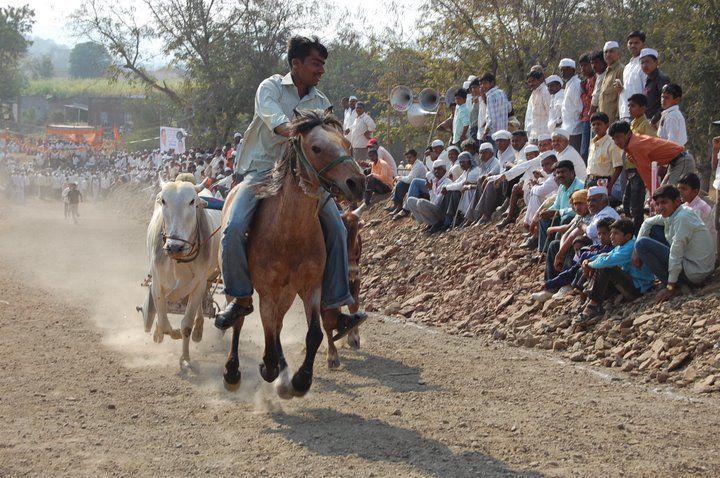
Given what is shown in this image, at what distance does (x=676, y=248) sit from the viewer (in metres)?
10.3

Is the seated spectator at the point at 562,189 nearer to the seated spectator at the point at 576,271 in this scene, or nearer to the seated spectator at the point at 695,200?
the seated spectator at the point at 576,271

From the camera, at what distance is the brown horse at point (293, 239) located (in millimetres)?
7352

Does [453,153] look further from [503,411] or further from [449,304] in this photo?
[503,411]

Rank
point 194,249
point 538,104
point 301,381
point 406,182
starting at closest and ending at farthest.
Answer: point 301,381
point 194,249
point 538,104
point 406,182

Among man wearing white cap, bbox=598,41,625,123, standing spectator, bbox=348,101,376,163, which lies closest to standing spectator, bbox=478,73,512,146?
man wearing white cap, bbox=598,41,625,123

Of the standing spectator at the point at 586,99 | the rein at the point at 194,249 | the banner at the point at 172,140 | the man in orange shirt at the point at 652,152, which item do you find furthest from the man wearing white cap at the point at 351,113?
the banner at the point at 172,140

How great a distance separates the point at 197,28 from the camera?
127 ft

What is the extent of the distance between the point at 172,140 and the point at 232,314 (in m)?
34.5

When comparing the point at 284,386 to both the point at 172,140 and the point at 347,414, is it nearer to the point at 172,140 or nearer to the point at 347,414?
the point at 347,414

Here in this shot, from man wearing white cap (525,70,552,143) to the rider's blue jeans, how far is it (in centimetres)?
848

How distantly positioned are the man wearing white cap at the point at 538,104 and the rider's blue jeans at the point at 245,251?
848 centimetres

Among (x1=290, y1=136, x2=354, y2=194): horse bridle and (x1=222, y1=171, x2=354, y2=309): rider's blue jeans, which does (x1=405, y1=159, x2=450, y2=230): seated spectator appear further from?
(x1=290, y1=136, x2=354, y2=194): horse bridle

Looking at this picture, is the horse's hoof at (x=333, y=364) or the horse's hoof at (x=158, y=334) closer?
the horse's hoof at (x=333, y=364)

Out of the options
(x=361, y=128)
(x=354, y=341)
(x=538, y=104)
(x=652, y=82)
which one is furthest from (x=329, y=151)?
(x=361, y=128)
